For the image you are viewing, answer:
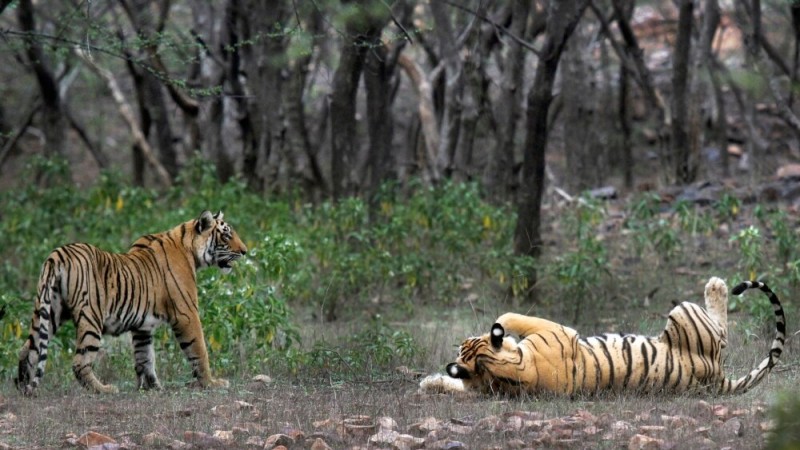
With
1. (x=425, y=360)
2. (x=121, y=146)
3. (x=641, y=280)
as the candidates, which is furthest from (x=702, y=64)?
(x=121, y=146)

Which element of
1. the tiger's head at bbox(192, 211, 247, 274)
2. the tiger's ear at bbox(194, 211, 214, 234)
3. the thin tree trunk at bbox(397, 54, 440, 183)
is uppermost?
the thin tree trunk at bbox(397, 54, 440, 183)

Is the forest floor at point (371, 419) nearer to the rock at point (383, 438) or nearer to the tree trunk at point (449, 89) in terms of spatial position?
the rock at point (383, 438)

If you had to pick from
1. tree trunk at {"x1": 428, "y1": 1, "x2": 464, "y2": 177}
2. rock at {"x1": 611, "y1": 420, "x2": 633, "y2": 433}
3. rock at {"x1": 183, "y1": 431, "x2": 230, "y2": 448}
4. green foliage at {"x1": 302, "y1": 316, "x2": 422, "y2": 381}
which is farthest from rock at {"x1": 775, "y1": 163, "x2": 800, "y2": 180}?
rock at {"x1": 183, "y1": 431, "x2": 230, "y2": 448}

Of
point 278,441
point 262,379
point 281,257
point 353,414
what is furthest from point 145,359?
point 278,441

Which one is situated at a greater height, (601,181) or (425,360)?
(601,181)

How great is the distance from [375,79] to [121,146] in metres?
20.2

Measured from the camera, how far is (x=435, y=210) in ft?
46.3

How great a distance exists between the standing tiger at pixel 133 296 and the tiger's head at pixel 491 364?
6.47 feet

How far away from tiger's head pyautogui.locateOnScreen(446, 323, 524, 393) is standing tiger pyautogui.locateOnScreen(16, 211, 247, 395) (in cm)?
197

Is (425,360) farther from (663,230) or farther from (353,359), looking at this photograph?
(663,230)

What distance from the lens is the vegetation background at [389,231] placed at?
6730 millimetres

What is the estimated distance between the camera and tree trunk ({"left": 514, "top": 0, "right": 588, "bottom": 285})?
39.9 ft

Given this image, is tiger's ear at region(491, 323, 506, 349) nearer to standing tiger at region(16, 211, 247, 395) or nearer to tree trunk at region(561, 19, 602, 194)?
standing tiger at region(16, 211, 247, 395)

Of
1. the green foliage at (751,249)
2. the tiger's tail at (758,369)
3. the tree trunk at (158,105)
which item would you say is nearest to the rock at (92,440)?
the tiger's tail at (758,369)
